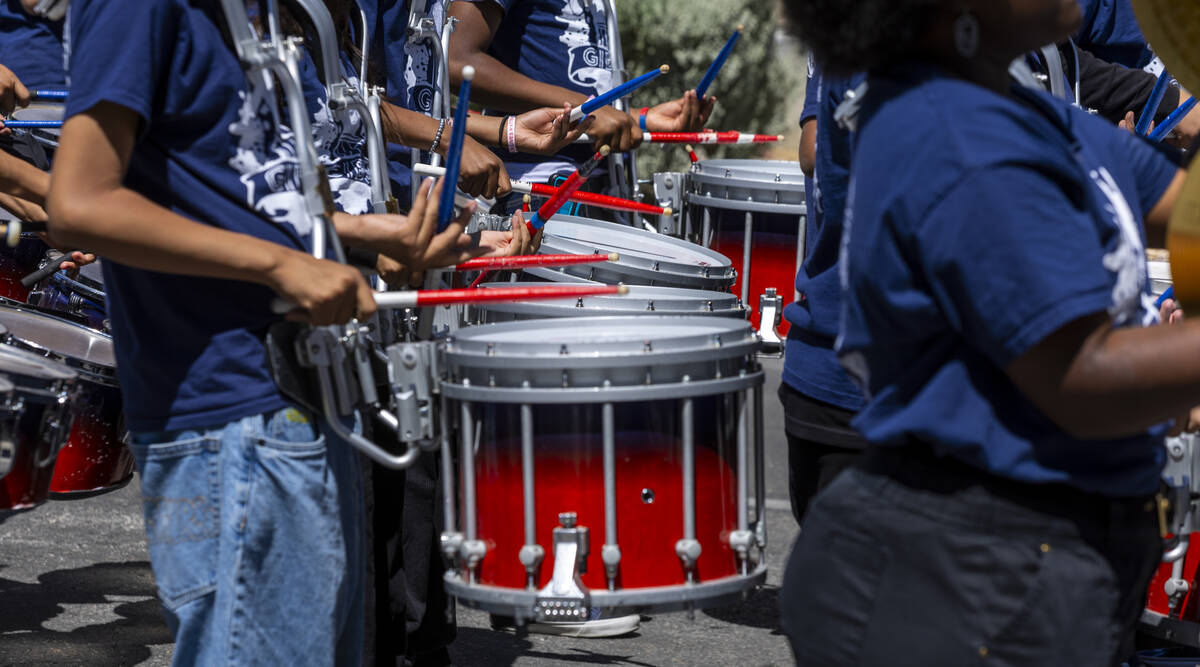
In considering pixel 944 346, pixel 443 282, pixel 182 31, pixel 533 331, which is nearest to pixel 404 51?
pixel 443 282

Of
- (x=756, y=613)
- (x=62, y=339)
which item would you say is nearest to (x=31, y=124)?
(x=62, y=339)

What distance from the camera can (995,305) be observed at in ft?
4.86

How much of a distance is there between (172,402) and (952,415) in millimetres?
1081

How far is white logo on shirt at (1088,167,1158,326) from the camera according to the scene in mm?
1575

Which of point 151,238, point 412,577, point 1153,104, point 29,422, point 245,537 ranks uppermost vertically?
point 1153,104

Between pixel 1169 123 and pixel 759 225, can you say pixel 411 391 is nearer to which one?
pixel 759 225

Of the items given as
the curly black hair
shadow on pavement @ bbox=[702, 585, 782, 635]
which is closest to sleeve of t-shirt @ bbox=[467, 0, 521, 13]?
shadow on pavement @ bbox=[702, 585, 782, 635]

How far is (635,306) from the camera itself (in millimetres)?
2684

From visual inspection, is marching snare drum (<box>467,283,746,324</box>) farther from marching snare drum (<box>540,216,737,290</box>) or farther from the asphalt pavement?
the asphalt pavement

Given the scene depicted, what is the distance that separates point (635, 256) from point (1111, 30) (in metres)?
1.73

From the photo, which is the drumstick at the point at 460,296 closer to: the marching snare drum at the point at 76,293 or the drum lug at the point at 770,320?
the drum lug at the point at 770,320

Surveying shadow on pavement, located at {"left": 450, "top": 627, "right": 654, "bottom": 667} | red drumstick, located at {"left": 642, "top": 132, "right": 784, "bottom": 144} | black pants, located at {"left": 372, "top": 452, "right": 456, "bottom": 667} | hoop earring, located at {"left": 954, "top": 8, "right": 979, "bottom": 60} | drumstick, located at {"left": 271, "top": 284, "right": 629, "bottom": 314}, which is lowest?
shadow on pavement, located at {"left": 450, "top": 627, "right": 654, "bottom": 667}

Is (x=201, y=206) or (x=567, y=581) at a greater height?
(x=201, y=206)

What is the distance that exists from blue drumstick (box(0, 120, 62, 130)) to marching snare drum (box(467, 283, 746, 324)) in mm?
1339
